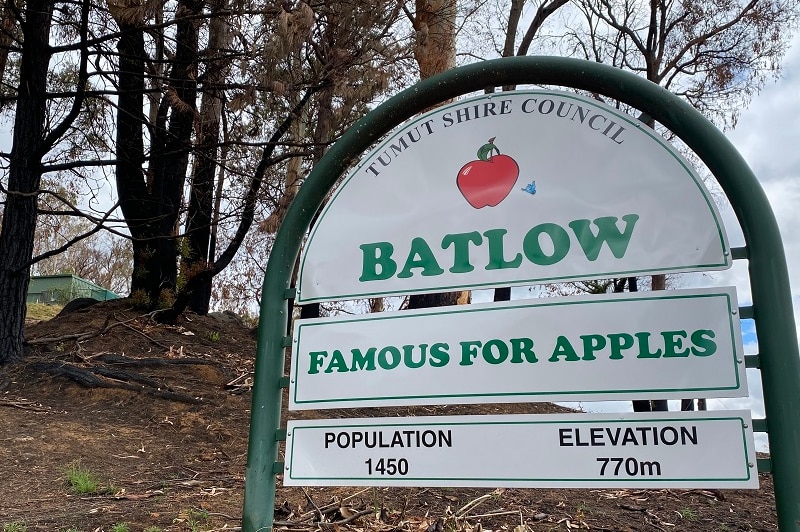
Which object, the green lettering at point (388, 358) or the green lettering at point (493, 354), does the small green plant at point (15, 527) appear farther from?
the green lettering at point (493, 354)

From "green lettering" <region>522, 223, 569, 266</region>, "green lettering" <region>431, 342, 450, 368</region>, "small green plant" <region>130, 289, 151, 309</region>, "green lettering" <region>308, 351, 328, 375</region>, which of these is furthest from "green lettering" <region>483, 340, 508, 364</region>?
"small green plant" <region>130, 289, 151, 309</region>

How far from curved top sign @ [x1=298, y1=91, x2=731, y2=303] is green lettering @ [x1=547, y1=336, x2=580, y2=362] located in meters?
0.27

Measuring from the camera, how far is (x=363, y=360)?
288 cm

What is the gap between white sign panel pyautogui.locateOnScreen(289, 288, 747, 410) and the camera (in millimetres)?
2459

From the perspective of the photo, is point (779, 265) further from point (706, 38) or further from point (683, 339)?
point (706, 38)

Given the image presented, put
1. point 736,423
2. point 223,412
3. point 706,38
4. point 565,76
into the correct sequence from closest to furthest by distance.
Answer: point 736,423
point 565,76
point 223,412
point 706,38

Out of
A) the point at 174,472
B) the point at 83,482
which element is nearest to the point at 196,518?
the point at 83,482

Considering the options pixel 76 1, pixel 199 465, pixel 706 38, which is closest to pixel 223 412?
pixel 199 465

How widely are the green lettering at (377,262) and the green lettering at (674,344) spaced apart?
1.14m

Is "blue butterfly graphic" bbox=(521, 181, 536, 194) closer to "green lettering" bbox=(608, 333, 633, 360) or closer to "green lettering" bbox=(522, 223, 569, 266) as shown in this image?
"green lettering" bbox=(522, 223, 569, 266)

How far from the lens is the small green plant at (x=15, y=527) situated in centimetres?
355

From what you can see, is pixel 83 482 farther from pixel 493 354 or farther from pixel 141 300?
pixel 141 300

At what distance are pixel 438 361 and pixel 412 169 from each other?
0.89m

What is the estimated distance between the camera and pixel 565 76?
9.68 feet
